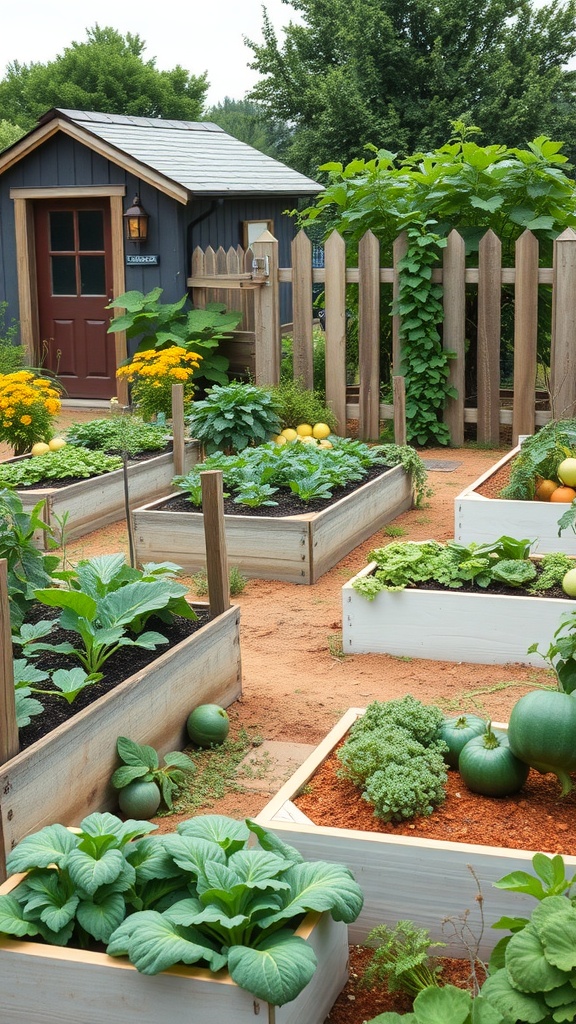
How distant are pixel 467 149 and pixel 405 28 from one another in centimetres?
1927

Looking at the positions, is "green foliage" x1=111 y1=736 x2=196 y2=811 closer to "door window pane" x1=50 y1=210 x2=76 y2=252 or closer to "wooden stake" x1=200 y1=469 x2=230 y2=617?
"wooden stake" x1=200 y1=469 x2=230 y2=617

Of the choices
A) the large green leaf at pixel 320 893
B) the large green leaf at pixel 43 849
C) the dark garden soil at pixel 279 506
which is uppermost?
the dark garden soil at pixel 279 506

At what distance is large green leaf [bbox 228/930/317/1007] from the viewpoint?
2322mm

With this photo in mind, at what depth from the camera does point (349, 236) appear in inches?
449

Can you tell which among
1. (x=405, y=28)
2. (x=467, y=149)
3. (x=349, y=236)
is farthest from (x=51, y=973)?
(x=405, y=28)

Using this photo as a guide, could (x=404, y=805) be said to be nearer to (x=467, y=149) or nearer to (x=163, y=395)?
(x=163, y=395)

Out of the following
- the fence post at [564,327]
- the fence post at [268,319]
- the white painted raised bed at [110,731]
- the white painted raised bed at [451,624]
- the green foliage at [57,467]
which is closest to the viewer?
the white painted raised bed at [110,731]

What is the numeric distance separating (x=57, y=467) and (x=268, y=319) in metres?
3.57

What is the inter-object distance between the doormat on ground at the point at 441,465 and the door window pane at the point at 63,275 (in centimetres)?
580

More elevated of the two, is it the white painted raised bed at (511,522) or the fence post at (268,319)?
the fence post at (268,319)

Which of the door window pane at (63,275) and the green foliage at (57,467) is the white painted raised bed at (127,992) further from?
the door window pane at (63,275)

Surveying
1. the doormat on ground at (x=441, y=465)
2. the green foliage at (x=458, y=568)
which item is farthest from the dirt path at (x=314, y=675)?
the doormat on ground at (x=441, y=465)

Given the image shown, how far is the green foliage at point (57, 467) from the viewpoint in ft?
25.8

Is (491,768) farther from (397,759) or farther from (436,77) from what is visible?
(436,77)
